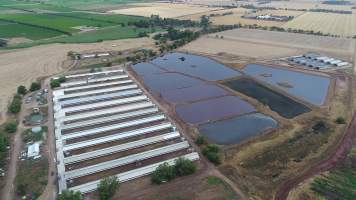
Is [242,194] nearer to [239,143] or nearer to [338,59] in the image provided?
[239,143]

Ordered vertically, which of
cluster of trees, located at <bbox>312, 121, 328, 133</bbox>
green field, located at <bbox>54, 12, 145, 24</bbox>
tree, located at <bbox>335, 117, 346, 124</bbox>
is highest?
green field, located at <bbox>54, 12, 145, 24</bbox>

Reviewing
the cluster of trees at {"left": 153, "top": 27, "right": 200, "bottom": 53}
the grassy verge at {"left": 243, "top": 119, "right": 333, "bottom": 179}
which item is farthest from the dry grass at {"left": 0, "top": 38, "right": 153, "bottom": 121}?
the grassy verge at {"left": 243, "top": 119, "right": 333, "bottom": 179}

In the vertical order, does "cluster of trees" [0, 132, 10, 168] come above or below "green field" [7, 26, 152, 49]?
below

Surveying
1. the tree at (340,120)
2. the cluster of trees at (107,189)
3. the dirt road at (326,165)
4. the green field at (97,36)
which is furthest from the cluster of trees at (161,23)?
the cluster of trees at (107,189)

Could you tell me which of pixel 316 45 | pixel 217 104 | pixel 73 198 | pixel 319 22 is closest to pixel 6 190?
pixel 73 198

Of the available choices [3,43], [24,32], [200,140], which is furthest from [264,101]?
[24,32]

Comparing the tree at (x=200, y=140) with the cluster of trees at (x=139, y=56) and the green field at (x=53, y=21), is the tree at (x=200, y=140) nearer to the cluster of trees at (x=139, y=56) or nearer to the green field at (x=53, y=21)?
the cluster of trees at (x=139, y=56)

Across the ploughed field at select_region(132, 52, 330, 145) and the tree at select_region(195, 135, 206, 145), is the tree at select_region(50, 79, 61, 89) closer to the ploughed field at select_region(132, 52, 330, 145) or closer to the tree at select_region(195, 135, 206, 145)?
the ploughed field at select_region(132, 52, 330, 145)
